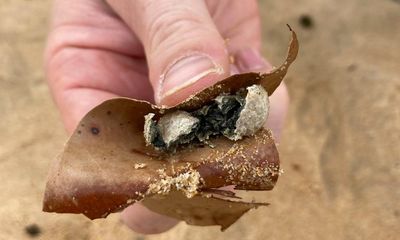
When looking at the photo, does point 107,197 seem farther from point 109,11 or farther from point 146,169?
point 109,11

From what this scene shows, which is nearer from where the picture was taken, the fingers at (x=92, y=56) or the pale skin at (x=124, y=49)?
the pale skin at (x=124, y=49)

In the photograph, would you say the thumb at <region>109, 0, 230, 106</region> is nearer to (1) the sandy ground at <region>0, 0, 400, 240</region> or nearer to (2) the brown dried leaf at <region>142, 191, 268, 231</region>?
(2) the brown dried leaf at <region>142, 191, 268, 231</region>

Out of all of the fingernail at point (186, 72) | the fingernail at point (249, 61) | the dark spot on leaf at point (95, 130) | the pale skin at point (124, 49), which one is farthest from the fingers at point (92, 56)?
the dark spot on leaf at point (95, 130)

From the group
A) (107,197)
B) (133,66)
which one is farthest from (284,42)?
(107,197)

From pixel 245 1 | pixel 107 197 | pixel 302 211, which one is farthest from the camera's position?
pixel 245 1

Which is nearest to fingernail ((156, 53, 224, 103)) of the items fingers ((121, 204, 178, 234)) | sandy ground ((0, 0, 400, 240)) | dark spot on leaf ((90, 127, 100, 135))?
dark spot on leaf ((90, 127, 100, 135))

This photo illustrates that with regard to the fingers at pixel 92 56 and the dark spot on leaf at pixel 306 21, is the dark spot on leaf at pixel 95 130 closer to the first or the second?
the fingers at pixel 92 56
